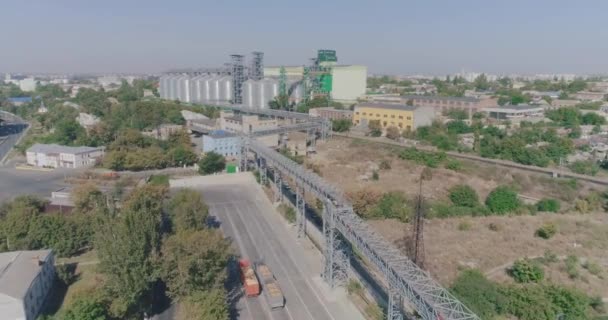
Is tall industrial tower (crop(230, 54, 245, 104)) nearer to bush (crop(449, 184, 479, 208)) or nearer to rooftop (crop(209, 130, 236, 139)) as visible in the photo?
rooftop (crop(209, 130, 236, 139))

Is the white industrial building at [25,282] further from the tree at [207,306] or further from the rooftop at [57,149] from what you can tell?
the rooftop at [57,149]

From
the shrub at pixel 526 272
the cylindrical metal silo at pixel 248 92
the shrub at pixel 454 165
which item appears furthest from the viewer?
the cylindrical metal silo at pixel 248 92

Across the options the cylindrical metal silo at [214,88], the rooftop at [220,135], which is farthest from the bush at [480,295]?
the cylindrical metal silo at [214,88]

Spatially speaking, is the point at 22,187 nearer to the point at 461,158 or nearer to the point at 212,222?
the point at 212,222

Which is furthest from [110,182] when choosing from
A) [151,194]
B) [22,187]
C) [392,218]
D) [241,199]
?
[392,218]

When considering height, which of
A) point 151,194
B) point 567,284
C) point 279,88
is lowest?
point 567,284

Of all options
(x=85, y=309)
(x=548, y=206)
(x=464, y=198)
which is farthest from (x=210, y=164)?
(x=548, y=206)
